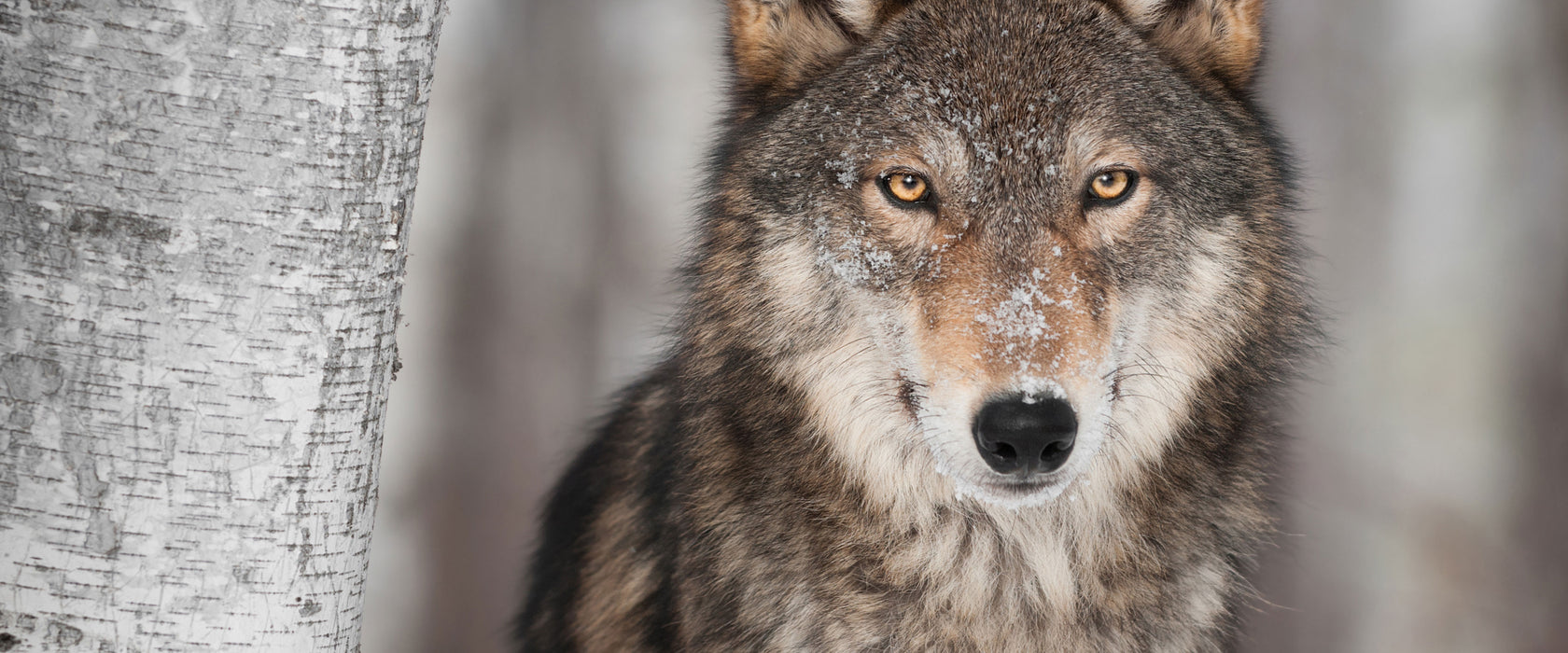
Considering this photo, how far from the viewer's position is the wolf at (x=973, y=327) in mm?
2197

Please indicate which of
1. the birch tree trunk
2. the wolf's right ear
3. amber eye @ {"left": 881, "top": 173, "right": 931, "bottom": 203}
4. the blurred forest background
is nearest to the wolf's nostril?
amber eye @ {"left": 881, "top": 173, "right": 931, "bottom": 203}

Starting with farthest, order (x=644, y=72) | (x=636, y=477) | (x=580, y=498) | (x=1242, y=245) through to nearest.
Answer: (x=644, y=72)
(x=580, y=498)
(x=636, y=477)
(x=1242, y=245)

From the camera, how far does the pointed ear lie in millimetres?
2535

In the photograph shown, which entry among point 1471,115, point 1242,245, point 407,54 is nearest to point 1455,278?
point 1471,115

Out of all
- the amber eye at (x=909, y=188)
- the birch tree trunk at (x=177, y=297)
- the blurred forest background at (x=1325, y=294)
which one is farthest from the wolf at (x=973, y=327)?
the blurred forest background at (x=1325, y=294)

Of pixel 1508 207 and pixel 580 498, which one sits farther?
pixel 1508 207

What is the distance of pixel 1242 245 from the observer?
2426mm

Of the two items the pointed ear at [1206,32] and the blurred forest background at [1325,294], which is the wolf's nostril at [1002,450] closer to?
the pointed ear at [1206,32]

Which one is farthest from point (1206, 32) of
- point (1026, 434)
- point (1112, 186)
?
point (1026, 434)

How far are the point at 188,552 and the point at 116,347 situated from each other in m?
0.29

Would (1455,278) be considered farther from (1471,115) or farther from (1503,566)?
(1503,566)

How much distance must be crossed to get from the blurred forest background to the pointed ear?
3.67 metres

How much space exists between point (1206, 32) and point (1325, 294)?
3.86 metres

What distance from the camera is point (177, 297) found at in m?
1.43
